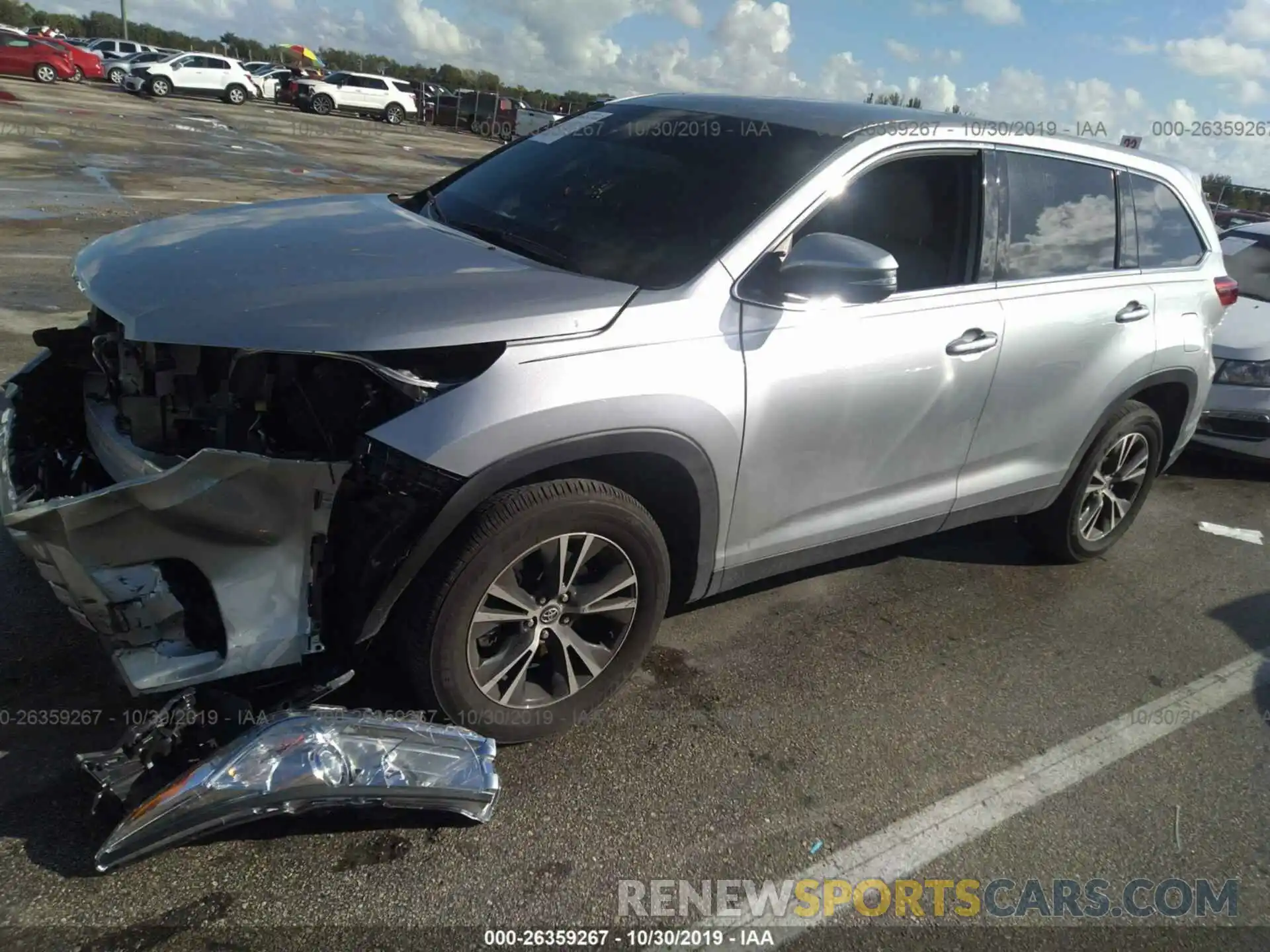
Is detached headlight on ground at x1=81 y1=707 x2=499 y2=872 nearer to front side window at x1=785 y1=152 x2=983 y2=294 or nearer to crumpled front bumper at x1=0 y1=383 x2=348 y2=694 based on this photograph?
crumpled front bumper at x1=0 y1=383 x2=348 y2=694

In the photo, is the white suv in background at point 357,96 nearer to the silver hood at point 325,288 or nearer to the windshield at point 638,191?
the windshield at point 638,191

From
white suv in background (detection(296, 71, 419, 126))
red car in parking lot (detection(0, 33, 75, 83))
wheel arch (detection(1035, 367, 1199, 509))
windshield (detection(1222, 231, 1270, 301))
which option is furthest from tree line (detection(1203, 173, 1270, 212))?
red car in parking lot (detection(0, 33, 75, 83))

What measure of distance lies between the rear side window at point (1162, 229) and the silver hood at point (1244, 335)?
1.70 meters

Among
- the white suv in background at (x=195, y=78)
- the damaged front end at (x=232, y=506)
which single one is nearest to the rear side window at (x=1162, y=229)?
the damaged front end at (x=232, y=506)

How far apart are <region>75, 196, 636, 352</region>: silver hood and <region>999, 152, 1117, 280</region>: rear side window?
5.88ft

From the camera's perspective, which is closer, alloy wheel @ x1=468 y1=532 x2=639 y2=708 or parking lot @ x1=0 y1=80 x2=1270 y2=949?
parking lot @ x1=0 y1=80 x2=1270 y2=949

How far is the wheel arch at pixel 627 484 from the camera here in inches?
93.4

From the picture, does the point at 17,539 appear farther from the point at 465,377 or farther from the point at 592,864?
the point at 592,864

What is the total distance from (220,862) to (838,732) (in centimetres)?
193

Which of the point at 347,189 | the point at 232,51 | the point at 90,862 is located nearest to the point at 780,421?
the point at 90,862

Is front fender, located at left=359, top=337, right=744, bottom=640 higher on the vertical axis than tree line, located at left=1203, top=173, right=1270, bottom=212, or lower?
lower

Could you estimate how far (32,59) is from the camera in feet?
102

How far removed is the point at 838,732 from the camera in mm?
3162

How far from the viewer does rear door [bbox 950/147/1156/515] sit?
361 cm
